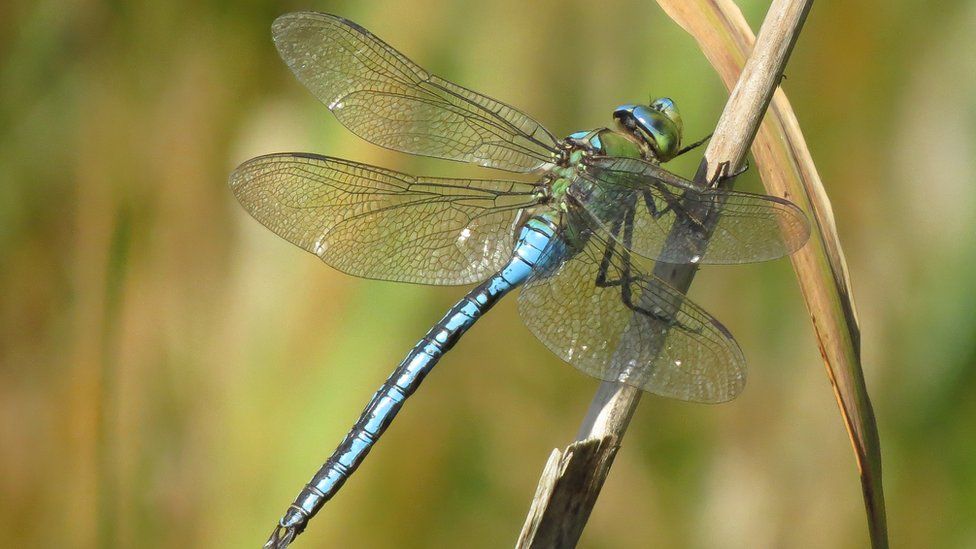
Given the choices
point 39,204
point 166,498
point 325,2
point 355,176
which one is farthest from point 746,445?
point 39,204

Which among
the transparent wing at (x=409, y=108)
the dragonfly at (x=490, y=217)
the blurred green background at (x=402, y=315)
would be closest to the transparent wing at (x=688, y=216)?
the dragonfly at (x=490, y=217)

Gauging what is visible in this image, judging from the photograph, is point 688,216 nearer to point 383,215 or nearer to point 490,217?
point 490,217

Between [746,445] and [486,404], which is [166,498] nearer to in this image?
[486,404]

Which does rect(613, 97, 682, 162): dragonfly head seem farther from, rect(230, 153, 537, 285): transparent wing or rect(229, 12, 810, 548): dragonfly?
rect(230, 153, 537, 285): transparent wing

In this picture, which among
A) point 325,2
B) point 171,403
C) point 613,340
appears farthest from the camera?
point 325,2

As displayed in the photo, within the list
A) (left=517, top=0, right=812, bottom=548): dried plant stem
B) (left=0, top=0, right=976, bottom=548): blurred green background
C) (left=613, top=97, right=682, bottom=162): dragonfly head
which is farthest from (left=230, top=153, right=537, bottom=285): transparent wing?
(left=517, top=0, right=812, bottom=548): dried plant stem

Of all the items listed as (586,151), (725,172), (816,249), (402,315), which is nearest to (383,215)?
(402,315)
